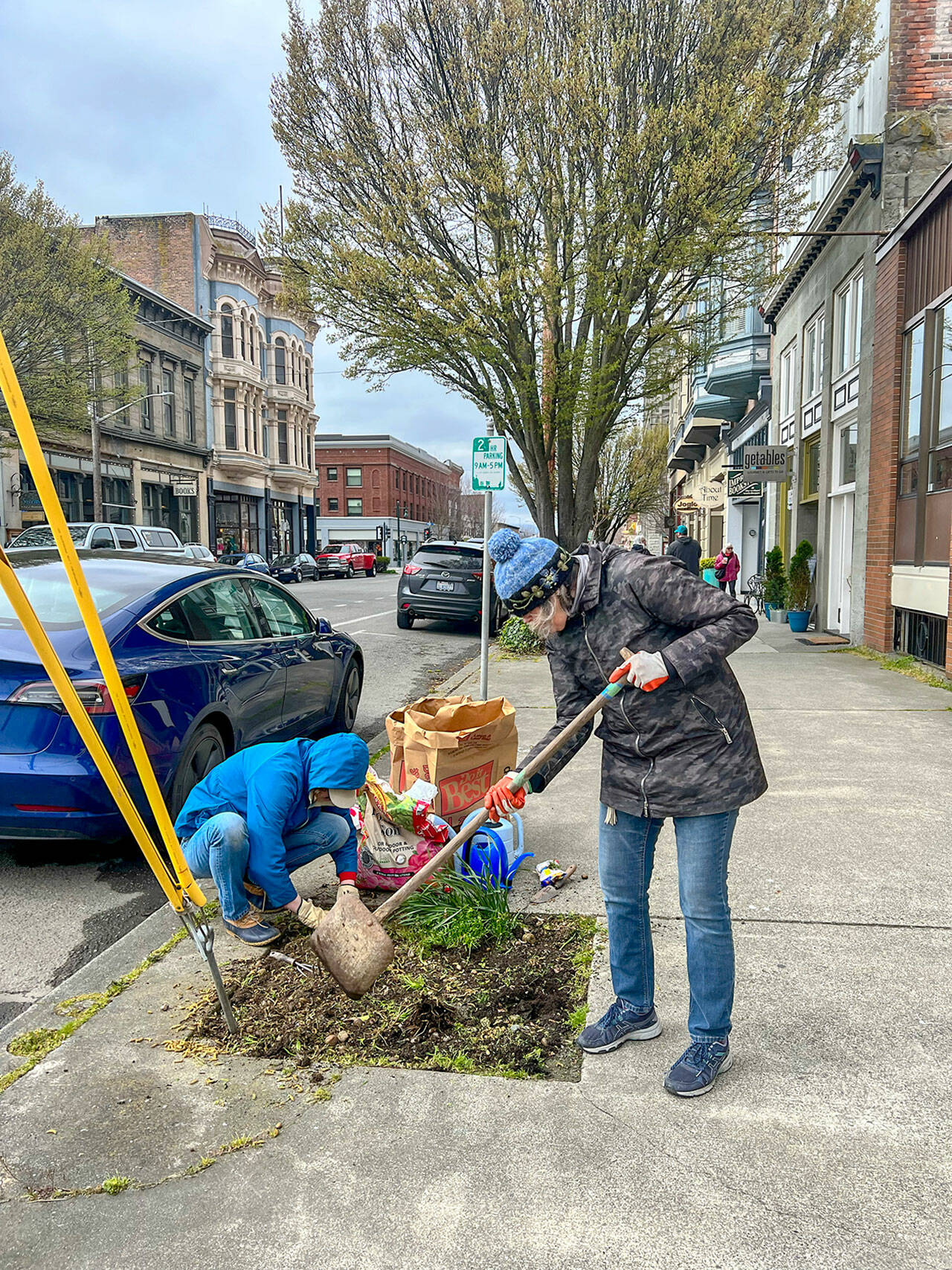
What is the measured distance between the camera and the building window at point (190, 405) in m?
43.5

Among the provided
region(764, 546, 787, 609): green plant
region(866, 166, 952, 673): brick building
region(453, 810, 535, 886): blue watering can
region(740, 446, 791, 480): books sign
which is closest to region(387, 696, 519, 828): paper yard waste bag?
region(453, 810, 535, 886): blue watering can

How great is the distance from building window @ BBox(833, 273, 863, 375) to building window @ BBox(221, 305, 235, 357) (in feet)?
121

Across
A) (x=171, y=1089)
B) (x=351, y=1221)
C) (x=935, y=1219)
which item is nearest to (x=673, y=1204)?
(x=935, y=1219)

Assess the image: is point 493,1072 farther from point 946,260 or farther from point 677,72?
point 677,72

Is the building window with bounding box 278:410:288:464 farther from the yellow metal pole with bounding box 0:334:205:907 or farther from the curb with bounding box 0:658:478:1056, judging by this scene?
the yellow metal pole with bounding box 0:334:205:907

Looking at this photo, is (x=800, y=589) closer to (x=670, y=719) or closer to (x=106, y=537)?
(x=106, y=537)

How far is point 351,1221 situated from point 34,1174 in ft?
2.92

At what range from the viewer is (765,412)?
23.9 meters

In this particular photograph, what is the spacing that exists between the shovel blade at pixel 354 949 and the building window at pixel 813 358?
644 inches

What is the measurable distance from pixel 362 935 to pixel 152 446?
3995 centimetres

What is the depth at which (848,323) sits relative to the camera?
1531 cm

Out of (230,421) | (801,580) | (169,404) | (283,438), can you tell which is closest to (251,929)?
(801,580)

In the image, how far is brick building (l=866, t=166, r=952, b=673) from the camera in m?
10.6

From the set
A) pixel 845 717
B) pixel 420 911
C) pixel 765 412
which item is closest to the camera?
pixel 420 911
